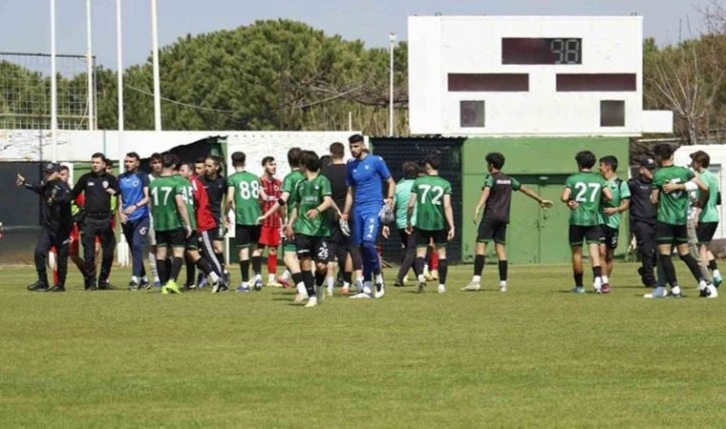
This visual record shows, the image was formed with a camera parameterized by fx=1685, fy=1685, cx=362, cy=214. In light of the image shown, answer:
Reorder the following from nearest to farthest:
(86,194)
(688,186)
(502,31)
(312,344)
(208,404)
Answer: (208,404) → (312,344) → (688,186) → (86,194) → (502,31)

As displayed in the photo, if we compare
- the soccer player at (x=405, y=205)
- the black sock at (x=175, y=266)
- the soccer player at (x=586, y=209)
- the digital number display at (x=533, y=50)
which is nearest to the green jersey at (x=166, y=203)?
the black sock at (x=175, y=266)

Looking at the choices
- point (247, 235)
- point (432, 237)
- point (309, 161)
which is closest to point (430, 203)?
point (432, 237)

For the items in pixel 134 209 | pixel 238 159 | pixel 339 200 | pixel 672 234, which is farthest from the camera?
pixel 134 209

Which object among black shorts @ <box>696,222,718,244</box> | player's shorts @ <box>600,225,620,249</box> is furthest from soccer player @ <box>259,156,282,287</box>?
black shorts @ <box>696,222,718,244</box>

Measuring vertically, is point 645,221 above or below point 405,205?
below

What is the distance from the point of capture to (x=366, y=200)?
69.1ft

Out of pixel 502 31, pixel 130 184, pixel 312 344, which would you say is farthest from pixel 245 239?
pixel 502 31

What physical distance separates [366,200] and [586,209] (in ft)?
10.9

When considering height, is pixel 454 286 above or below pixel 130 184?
below

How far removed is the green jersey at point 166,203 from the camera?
74.9 ft

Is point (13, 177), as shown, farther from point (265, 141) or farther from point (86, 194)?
point (86, 194)

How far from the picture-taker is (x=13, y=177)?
133 feet

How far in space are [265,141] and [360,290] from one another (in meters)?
22.3

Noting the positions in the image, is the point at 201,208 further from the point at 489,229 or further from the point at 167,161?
the point at 489,229
